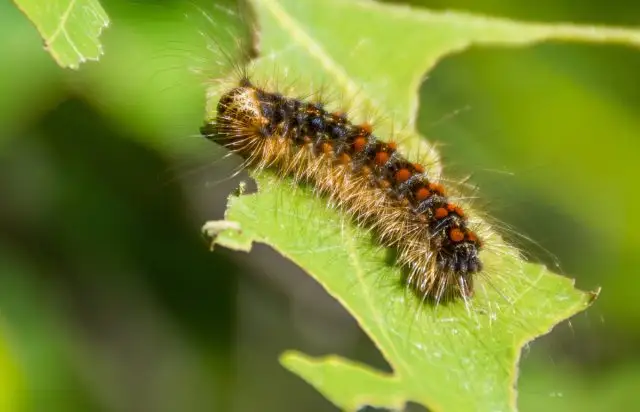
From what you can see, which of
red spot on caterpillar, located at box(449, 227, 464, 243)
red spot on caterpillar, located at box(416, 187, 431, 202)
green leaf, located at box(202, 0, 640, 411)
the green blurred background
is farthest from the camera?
the green blurred background

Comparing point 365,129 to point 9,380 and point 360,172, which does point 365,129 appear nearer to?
point 360,172

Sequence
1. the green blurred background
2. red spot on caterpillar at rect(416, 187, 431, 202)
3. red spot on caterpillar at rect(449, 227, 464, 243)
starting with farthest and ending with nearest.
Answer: the green blurred background → red spot on caterpillar at rect(416, 187, 431, 202) → red spot on caterpillar at rect(449, 227, 464, 243)

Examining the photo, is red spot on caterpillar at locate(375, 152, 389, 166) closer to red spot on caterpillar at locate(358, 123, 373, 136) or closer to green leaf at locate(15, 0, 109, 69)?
red spot on caterpillar at locate(358, 123, 373, 136)

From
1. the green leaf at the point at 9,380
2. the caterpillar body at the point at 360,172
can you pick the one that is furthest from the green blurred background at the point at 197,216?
the caterpillar body at the point at 360,172

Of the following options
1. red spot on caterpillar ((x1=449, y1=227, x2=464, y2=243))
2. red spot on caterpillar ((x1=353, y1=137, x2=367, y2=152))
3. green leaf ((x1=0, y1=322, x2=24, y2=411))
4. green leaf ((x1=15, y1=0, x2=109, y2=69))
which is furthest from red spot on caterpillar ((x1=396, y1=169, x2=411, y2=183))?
green leaf ((x1=0, y1=322, x2=24, y2=411))

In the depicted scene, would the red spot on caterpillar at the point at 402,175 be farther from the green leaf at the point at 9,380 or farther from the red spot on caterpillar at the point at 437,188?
the green leaf at the point at 9,380

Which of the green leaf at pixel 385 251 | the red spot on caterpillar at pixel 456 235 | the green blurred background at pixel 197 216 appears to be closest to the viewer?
the green leaf at pixel 385 251
